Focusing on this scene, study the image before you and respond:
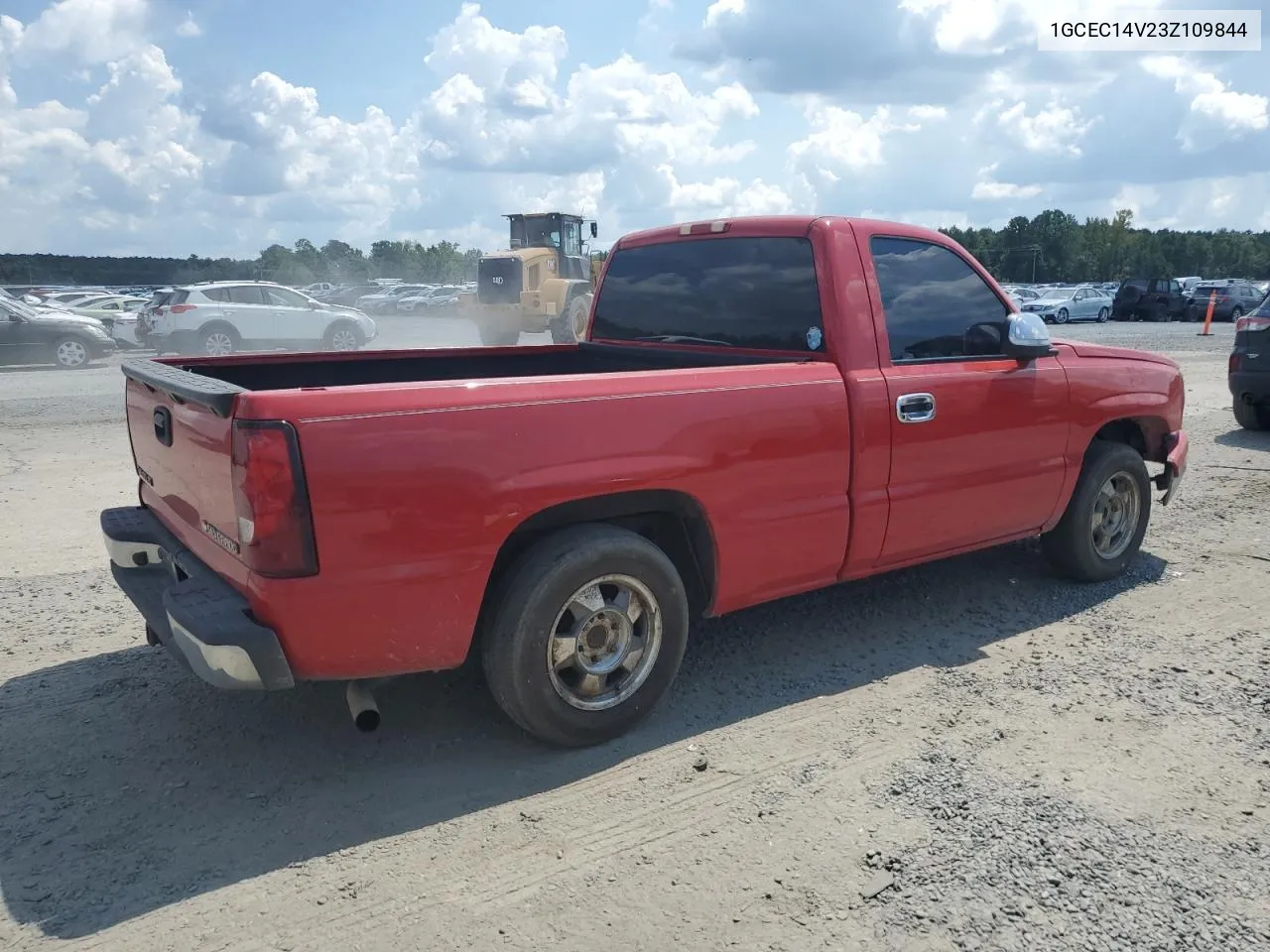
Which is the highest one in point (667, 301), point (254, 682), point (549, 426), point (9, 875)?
point (667, 301)

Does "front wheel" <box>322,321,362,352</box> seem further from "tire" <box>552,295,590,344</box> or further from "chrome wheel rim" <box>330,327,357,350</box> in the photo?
"tire" <box>552,295,590,344</box>

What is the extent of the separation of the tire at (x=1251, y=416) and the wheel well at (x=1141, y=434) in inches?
220

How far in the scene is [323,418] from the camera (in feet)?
Answer: 9.61

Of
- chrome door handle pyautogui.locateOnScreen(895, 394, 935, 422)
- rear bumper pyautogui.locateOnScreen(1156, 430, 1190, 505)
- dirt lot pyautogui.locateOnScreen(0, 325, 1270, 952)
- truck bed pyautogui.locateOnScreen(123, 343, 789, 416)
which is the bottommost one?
dirt lot pyautogui.locateOnScreen(0, 325, 1270, 952)

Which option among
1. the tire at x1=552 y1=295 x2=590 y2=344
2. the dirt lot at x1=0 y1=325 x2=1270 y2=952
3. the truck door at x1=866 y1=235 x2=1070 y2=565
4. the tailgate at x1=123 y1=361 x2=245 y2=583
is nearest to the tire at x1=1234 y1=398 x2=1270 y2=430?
the dirt lot at x1=0 y1=325 x2=1270 y2=952

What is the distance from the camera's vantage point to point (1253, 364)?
32.9 feet

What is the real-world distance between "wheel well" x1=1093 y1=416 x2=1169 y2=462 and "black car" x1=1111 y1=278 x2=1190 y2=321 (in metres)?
34.1

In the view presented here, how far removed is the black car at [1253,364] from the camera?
9.88 meters

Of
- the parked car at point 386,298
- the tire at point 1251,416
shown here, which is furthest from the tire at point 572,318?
the parked car at point 386,298

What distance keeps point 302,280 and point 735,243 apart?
56517mm

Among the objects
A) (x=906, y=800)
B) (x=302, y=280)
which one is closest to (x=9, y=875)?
(x=906, y=800)

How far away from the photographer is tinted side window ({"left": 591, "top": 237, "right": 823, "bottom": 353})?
4.37 metres

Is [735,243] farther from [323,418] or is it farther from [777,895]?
[777,895]

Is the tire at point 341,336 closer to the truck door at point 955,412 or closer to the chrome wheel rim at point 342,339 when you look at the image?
the chrome wheel rim at point 342,339
